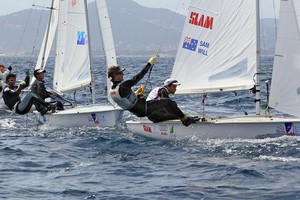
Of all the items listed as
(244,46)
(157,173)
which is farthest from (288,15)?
(157,173)

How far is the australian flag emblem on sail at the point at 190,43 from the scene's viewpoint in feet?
42.0

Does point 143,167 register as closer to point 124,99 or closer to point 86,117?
point 124,99

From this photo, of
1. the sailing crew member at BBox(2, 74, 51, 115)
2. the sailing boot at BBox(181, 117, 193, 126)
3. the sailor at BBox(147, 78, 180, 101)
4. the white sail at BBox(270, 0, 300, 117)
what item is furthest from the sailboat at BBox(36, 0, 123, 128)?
the white sail at BBox(270, 0, 300, 117)

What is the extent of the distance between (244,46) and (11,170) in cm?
484

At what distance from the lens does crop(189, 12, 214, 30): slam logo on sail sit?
41.3 feet

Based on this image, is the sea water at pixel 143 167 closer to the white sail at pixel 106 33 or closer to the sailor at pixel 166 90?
the sailor at pixel 166 90

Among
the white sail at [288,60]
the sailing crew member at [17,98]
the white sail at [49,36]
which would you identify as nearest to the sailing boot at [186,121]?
the white sail at [288,60]

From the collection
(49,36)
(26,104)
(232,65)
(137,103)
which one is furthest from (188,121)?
(49,36)

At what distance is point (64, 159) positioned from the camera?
1048cm

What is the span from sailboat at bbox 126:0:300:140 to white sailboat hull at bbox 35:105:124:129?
1385 millimetres

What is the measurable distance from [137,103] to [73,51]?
531 centimetres

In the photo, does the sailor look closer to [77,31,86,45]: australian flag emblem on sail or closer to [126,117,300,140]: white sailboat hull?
[126,117,300,140]: white sailboat hull

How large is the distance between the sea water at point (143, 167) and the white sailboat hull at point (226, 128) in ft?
0.40

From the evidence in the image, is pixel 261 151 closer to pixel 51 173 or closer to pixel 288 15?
pixel 288 15
